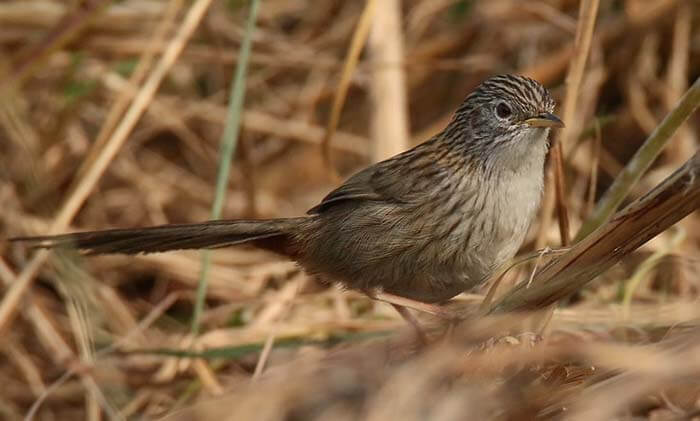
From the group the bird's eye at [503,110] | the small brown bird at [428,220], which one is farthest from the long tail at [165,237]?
the bird's eye at [503,110]

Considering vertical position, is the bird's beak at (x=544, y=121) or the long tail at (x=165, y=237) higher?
the bird's beak at (x=544, y=121)

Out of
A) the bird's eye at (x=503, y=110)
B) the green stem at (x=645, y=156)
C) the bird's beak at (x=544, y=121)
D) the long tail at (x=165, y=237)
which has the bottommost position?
the long tail at (x=165, y=237)

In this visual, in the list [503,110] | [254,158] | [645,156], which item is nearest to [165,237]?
[503,110]

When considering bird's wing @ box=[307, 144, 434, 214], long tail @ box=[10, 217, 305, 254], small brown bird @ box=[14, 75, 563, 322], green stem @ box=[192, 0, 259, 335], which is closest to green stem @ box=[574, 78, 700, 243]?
small brown bird @ box=[14, 75, 563, 322]

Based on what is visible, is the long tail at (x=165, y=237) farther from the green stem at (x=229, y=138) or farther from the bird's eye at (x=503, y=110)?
the bird's eye at (x=503, y=110)

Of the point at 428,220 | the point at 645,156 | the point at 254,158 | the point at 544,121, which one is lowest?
the point at 428,220

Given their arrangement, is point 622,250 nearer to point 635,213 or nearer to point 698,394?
point 635,213

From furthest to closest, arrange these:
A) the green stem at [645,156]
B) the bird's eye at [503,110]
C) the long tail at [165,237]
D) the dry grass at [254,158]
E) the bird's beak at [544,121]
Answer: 1. the dry grass at [254,158]
2. the bird's eye at [503,110]
3. the bird's beak at [544,121]
4. the long tail at [165,237]
5. the green stem at [645,156]

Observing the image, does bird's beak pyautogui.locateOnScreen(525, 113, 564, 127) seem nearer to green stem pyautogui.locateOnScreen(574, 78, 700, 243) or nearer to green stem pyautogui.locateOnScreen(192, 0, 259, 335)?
green stem pyautogui.locateOnScreen(574, 78, 700, 243)

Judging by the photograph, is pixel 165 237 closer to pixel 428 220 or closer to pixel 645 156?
pixel 428 220
